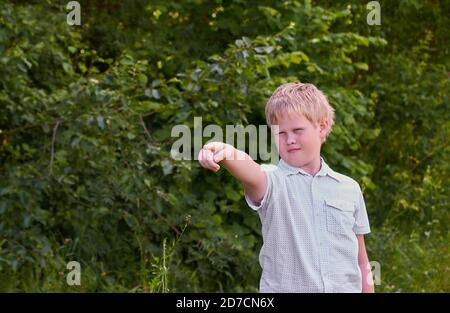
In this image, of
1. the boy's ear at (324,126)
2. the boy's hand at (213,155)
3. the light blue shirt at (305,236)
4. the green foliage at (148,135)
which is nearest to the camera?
the boy's hand at (213,155)

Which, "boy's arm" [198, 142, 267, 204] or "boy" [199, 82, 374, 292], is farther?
"boy" [199, 82, 374, 292]

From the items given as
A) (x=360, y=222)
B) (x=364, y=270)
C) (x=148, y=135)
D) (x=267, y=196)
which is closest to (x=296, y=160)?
(x=267, y=196)

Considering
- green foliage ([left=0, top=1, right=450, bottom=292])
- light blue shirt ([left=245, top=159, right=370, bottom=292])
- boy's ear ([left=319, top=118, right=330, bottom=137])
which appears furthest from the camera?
green foliage ([left=0, top=1, right=450, bottom=292])

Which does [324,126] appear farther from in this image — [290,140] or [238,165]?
[238,165]

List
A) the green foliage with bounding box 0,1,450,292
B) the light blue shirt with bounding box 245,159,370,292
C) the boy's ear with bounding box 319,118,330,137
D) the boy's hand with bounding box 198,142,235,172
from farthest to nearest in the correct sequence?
the green foliage with bounding box 0,1,450,292, the boy's ear with bounding box 319,118,330,137, the light blue shirt with bounding box 245,159,370,292, the boy's hand with bounding box 198,142,235,172

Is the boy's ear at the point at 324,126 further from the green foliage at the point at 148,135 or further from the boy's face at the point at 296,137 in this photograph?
the green foliage at the point at 148,135

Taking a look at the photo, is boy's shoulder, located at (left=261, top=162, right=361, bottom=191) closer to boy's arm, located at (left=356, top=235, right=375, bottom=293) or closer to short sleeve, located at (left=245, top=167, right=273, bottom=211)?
short sleeve, located at (left=245, top=167, right=273, bottom=211)

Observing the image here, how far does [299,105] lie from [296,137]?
0.10 meters

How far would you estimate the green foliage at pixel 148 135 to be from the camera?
5.48 metres

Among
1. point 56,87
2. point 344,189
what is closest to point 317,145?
point 344,189

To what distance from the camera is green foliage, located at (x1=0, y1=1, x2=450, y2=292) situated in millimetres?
5477

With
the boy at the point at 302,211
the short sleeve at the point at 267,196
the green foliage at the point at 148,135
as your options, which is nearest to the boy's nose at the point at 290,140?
the boy at the point at 302,211

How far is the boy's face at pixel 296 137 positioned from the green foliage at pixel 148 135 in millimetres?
2224

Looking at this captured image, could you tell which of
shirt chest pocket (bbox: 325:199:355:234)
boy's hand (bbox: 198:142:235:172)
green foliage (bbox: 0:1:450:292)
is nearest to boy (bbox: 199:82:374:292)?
shirt chest pocket (bbox: 325:199:355:234)
